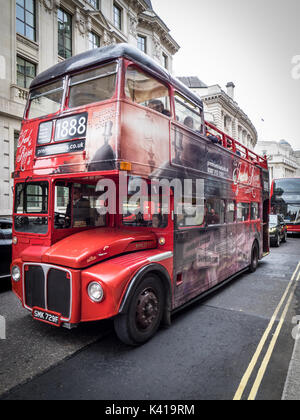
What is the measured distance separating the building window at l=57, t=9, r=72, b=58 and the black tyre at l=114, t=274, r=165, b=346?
17.7 m

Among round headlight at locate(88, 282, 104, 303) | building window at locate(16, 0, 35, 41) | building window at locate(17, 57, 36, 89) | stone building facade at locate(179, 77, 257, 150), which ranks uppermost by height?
stone building facade at locate(179, 77, 257, 150)

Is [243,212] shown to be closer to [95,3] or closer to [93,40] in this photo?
[93,40]

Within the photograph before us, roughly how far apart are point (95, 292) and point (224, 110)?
38.4 m

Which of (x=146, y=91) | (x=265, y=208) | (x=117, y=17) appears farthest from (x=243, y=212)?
(x=117, y=17)

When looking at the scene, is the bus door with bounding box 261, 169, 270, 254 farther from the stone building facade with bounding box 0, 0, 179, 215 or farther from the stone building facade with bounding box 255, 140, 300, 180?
the stone building facade with bounding box 255, 140, 300, 180

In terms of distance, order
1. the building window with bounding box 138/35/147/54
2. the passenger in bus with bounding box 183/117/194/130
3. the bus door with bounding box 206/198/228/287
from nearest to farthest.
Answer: the passenger in bus with bounding box 183/117/194/130 → the bus door with bounding box 206/198/228/287 → the building window with bounding box 138/35/147/54

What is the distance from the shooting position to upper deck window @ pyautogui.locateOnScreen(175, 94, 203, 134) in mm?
4900

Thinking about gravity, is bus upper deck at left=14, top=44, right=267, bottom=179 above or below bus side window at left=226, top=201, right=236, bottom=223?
above

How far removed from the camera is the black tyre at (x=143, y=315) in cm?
377

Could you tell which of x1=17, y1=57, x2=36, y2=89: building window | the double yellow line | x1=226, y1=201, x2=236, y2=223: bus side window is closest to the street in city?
the double yellow line

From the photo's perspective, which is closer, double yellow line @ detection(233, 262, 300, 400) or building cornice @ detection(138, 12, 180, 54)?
double yellow line @ detection(233, 262, 300, 400)

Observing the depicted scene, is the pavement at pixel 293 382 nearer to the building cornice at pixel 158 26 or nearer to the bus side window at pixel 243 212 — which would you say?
the bus side window at pixel 243 212

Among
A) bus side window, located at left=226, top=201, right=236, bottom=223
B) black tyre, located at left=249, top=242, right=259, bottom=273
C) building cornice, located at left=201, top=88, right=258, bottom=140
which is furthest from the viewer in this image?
building cornice, located at left=201, top=88, right=258, bottom=140
